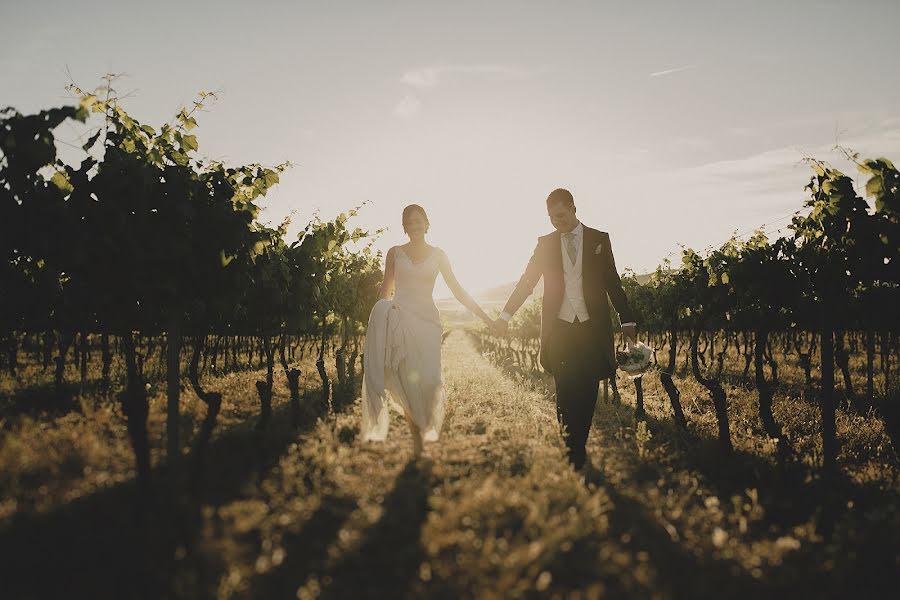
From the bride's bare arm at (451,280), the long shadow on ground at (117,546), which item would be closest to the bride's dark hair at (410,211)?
the bride's bare arm at (451,280)

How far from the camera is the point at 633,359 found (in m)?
5.50

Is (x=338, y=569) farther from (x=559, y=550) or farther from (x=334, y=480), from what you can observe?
(x=334, y=480)

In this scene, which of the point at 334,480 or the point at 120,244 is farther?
the point at 120,244

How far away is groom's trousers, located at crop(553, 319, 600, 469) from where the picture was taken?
4.97 m

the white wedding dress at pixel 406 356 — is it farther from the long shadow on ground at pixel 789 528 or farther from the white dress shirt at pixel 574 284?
the long shadow on ground at pixel 789 528

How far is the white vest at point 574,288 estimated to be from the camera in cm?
496

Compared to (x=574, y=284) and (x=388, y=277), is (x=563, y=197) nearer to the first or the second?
(x=574, y=284)

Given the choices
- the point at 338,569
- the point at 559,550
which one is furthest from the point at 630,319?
the point at 338,569

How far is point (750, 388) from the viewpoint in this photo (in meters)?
13.7

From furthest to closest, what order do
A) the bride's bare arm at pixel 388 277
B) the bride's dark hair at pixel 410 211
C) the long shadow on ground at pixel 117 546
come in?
the bride's bare arm at pixel 388 277 < the bride's dark hair at pixel 410 211 < the long shadow on ground at pixel 117 546

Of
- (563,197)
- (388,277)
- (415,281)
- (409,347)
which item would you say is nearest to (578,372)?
(563,197)

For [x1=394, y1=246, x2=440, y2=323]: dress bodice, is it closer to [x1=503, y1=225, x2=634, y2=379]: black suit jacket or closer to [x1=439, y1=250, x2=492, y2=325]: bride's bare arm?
[x1=439, y1=250, x2=492, y2=325]: bride's bare arm

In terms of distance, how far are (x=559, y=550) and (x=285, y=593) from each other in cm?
140

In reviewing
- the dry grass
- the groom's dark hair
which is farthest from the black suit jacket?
the dry grass
